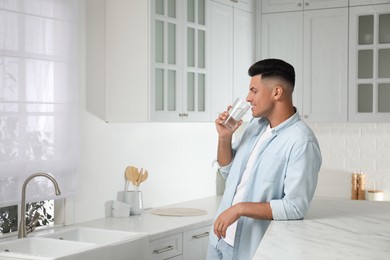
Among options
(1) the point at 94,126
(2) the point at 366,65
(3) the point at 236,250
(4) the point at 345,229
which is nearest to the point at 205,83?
(1) the point at 94,126

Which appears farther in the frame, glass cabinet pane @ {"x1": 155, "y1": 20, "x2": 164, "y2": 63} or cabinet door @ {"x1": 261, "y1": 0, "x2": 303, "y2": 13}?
cabinet door @ {"x1": 261, "y1": 0, "x2": 303, "y2": 13}

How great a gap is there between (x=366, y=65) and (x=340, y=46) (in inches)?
9.9

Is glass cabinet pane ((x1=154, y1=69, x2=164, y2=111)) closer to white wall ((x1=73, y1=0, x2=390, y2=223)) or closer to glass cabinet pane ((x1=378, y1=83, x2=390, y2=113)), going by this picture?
white wall ((x1=73, y1=0, x2=390, y2=223))

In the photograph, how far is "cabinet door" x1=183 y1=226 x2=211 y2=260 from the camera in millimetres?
4097

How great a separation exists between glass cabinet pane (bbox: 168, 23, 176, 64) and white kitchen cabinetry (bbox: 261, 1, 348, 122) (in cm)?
145

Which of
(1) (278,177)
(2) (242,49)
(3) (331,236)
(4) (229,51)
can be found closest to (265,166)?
(1) (278,177)

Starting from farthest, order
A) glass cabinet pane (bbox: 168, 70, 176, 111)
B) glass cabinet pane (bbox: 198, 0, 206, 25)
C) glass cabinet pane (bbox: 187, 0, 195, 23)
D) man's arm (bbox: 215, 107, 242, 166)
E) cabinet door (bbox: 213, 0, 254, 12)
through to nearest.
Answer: cabinet door (bbox: 213, 0, 254, 12), glass cabinet pane (bbox: 198, 0, 206, 25), glass cabinet pane (bbox: 187, 0, 195, 23), glass cabinet pane (bbox: 168, 70, 176, 111), man's arm (bbox: 215, 107, 242, 166)

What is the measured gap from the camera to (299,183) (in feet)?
8.47

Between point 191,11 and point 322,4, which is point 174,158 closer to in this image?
point 191,11

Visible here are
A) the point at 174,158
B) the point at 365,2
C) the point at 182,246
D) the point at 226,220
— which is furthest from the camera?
the point at 365,2

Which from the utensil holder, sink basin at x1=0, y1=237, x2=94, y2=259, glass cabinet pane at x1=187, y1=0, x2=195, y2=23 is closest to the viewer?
sink basin at x1=0, y1=237, x2=94, y2=259

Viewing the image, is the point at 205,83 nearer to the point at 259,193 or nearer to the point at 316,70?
the point at 316,70

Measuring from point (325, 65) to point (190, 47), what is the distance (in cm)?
134

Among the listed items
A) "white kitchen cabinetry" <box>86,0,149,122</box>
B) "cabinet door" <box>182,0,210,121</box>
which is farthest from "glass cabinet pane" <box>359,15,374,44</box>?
"white kitchen cabinetry" <box>86,0,149,122</box>
